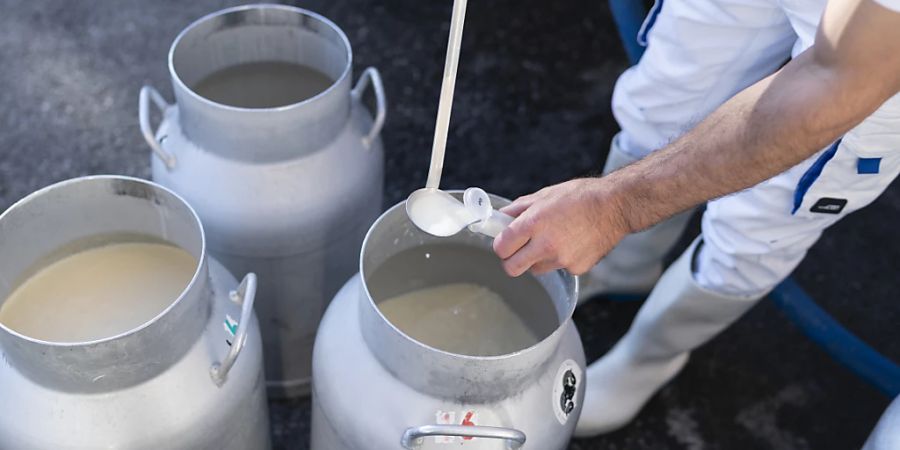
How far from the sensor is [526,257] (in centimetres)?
88

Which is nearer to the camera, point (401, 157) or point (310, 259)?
point (310, 259)

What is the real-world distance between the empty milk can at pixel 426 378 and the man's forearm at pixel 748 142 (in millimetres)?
130

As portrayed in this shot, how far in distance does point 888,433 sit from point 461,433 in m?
0.43

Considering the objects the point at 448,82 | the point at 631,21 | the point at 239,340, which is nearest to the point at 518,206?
the point at 448,82

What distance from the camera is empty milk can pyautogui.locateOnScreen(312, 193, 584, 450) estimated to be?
34.2 inches

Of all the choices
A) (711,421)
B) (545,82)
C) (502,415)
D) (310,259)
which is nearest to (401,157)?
(545,82)

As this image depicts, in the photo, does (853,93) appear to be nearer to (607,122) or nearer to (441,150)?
(441,150)

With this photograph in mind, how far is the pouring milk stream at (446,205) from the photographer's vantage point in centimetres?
87

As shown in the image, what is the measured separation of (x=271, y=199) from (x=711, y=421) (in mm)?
789

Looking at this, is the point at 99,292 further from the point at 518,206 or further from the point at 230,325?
the point at 518,206

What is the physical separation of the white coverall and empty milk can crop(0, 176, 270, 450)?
1.95ft

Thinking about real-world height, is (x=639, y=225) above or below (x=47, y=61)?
above

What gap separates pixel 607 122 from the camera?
1832 millimetres

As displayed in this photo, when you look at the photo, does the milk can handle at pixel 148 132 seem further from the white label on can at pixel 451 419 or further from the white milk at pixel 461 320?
the white label on can at pixel 451 419
